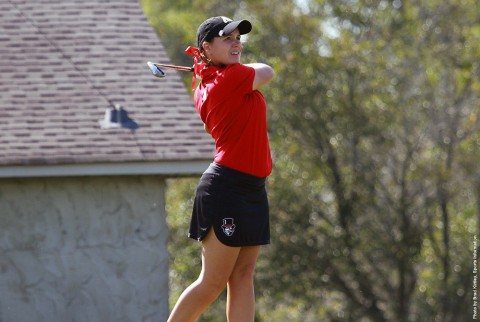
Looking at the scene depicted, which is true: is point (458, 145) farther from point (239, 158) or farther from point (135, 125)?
point (239, 158)

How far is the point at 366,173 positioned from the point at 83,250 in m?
7.46

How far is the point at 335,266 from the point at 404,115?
2.49 m

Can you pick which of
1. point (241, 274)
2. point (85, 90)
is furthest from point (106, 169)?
point (241, 274)

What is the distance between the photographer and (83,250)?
9.71 meters

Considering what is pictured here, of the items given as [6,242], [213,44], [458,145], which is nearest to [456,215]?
[458,145]

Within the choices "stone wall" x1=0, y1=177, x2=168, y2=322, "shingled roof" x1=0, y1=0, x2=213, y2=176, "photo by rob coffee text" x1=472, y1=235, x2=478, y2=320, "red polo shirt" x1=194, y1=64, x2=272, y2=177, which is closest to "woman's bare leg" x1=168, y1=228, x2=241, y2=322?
"red polo shirt" x1=194, y1=64, x2=272, y2=177

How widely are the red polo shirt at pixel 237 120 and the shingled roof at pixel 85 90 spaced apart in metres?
4.26

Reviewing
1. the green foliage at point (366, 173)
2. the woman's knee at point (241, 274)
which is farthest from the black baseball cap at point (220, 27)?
the green foliage at point (366, 173)

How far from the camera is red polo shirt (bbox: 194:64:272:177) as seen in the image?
16.6 feet

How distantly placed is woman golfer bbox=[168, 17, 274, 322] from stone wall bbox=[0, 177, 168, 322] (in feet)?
15.1

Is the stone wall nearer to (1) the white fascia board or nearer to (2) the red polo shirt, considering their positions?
(1) the white fascia board

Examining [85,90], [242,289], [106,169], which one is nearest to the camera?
[242,289]

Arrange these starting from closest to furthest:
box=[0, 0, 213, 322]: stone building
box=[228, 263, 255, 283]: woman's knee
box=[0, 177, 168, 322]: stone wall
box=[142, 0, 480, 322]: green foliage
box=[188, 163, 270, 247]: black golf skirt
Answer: box=[188, 163, 270, 247]: black golf skirt
box=[228, 263, 255, 283]: woman's knee
box=[0, 0, 213, 322]: stone building
box=[0, 177, 168, 322]: stone wall
box=[142, 0, 480, 322]: green foliage

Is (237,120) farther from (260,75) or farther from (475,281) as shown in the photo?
(475,281)
